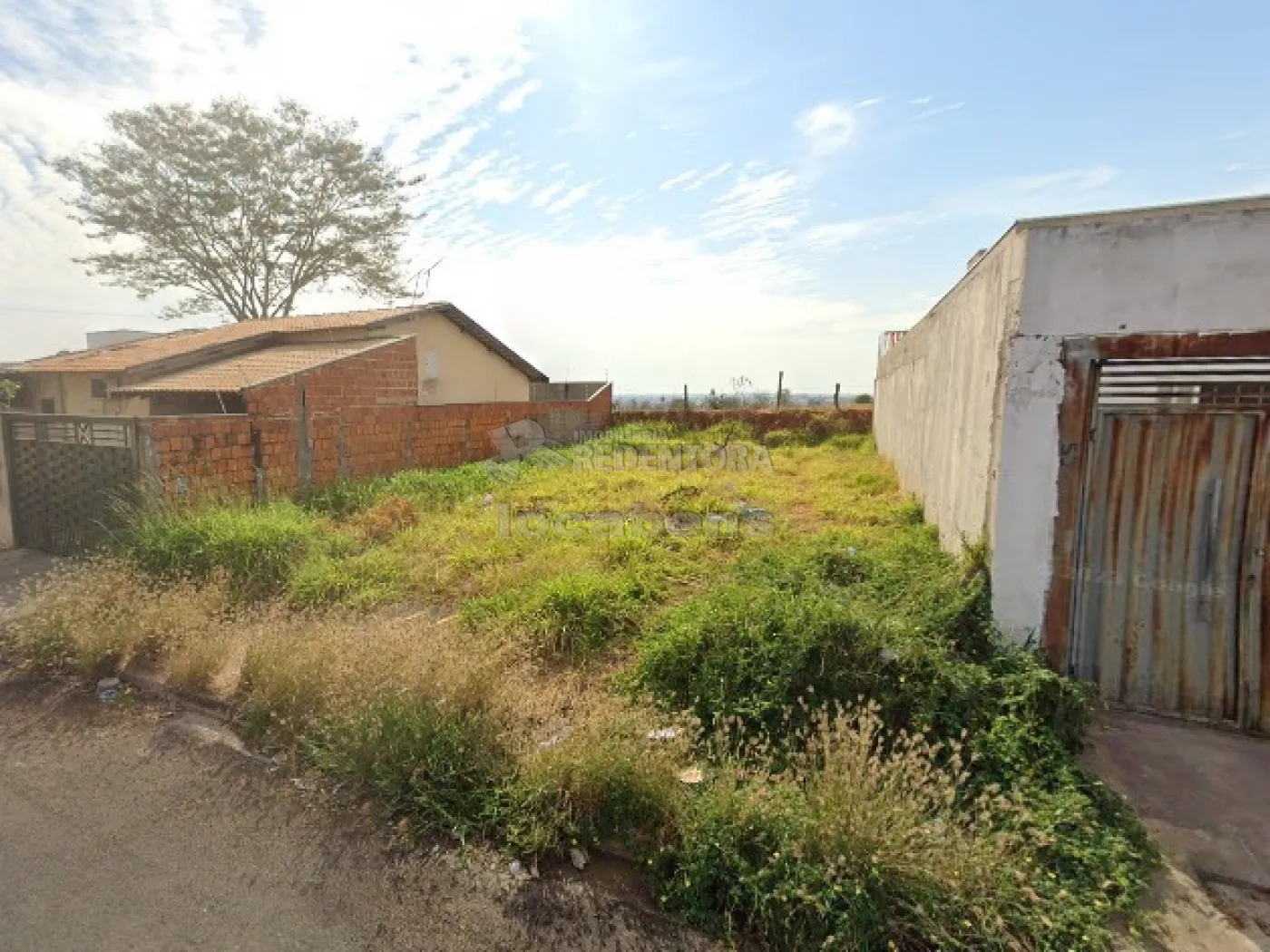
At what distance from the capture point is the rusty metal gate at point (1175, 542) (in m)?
3.32

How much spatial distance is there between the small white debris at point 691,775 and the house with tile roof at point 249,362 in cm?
885

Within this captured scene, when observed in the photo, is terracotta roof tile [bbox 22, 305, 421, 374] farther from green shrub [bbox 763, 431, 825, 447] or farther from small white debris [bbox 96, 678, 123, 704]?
small white debris [bbox 96, 678, 123, 704]

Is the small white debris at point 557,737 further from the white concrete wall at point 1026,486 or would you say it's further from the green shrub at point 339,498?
the green shrub at point 339,498

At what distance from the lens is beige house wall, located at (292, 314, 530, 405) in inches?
562

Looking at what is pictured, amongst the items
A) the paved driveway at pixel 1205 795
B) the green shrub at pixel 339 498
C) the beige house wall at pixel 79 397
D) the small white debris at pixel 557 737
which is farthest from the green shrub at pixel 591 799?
the beige house wall at pixel 79 397

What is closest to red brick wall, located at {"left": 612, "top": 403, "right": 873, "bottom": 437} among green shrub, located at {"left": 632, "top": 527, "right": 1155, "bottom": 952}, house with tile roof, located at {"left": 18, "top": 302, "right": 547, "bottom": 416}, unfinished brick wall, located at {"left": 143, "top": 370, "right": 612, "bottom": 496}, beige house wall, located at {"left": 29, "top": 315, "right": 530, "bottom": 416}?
unfinished brick wall, located at {"left": 143, "top": 370, "right": 612, "bottom": 496}

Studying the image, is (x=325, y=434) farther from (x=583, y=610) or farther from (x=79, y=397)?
(x=79, y=397)

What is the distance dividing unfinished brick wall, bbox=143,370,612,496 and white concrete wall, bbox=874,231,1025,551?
25.3 feet

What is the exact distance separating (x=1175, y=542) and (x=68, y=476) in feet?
32.7

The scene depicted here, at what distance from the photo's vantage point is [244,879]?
2.40 m

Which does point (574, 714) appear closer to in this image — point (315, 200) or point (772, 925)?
point (772, 925)

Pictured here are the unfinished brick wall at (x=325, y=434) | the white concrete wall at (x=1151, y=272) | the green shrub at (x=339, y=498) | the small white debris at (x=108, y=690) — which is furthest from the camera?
the green shrub at (x=339, y=498)

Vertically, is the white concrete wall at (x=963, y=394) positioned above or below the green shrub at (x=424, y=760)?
above

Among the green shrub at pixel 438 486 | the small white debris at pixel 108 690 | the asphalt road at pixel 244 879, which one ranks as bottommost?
the asphalt road at pixel 244 879
